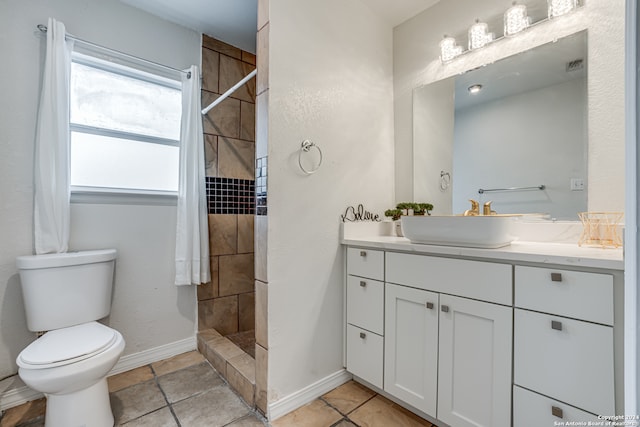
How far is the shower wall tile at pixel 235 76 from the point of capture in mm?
2369

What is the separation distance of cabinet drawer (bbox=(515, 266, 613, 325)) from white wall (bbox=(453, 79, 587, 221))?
0.59 m

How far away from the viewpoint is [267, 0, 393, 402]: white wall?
4.86 ft

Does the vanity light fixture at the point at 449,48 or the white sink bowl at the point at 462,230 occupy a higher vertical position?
the vanity light fixture at the point at 449,48

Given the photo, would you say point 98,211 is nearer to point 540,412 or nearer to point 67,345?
point 67,345

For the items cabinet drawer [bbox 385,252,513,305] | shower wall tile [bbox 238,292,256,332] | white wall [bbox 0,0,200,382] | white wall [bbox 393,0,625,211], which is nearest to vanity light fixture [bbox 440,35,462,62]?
white wall [bbox 393,0,625,211]

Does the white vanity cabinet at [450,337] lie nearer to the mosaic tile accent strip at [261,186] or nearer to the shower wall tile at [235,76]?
the mosaic tile accent strip at [261,186]

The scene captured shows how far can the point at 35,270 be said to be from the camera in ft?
4.91

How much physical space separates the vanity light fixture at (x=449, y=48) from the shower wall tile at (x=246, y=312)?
2326 millimetres

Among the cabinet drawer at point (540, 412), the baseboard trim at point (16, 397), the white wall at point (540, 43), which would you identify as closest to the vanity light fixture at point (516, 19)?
the white wall at point (540, 43)

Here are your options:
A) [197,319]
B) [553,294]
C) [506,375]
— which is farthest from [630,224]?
[197,319]

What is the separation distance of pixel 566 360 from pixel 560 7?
5.41 ft

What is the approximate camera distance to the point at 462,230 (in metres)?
1.29

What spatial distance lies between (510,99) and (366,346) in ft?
5.36

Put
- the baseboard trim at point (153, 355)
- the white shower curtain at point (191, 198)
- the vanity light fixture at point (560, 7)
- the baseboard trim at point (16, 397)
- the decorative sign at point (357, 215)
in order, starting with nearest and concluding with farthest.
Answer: the vanity light fixture at point (560, 7) → the baseboard trim at point (16, 397) → the decorative sign at point (357, 215) → the baseboard trim at point (153, 355) → the white shower curtain at point (191, 198)
